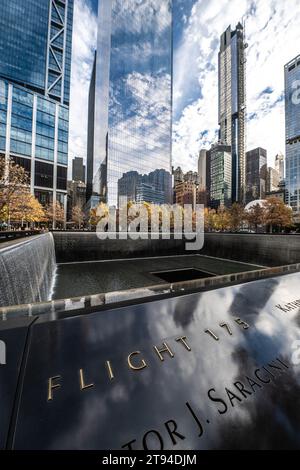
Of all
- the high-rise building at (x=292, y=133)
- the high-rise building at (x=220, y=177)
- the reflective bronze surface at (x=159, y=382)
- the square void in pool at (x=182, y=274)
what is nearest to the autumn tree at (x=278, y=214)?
the high-rise building at (x=292, y=133)

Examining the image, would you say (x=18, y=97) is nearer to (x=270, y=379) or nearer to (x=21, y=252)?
(x=21, y=252)

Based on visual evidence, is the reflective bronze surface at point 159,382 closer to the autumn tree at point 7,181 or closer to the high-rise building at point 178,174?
the autumn tree at point 7,181

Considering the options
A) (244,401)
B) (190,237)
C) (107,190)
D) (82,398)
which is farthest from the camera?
(107,190)

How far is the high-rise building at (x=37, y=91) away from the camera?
49.4 m

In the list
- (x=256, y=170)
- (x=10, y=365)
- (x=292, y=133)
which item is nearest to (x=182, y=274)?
(x=10, y=365)

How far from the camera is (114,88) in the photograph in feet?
243

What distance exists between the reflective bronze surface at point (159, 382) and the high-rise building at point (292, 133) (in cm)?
4441

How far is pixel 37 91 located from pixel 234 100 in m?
123

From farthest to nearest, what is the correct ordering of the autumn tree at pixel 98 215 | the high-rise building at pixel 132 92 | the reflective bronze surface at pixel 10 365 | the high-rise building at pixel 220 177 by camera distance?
the high-rise building at pixel 220 177 < the high-rise building at pixel 132 92 < the autumn tree at pixel 98 215 < the reflective bronze surface at pixel 10 365

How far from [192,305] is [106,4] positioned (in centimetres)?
11753

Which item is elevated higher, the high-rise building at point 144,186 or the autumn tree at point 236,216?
the high-rise building at point 144,186

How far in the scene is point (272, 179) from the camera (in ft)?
506

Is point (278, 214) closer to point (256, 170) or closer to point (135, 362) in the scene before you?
point (135, 362)

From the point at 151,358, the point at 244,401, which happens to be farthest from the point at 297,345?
the point at 151,358
